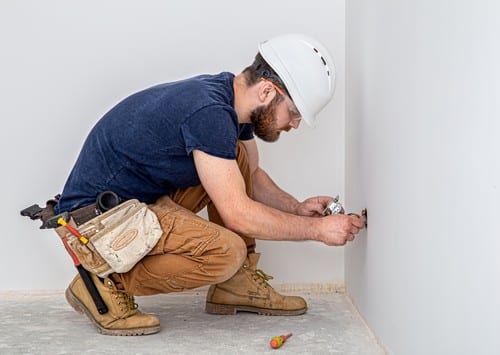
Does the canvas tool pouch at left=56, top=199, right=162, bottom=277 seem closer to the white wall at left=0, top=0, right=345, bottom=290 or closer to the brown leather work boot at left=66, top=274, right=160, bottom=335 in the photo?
the brown leather work boot at left=66, top=274, right=160, bottom=335

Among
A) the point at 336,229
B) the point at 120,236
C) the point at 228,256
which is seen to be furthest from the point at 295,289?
the point at 120,236

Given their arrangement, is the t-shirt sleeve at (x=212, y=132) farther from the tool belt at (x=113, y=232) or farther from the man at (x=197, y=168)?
the tool belt at (x=113, y=232)

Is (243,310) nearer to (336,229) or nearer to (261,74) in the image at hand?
(336,229)

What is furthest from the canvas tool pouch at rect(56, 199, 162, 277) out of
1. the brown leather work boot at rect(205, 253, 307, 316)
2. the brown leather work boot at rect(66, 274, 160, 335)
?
the brown leather work boot at rect(205, 253, 307, 316)

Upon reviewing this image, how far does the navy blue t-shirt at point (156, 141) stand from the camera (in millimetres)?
2174

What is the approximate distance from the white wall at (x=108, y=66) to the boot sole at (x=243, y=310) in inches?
20.7

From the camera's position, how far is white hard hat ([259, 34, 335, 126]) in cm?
226

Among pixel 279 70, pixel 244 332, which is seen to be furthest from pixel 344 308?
pixel 279 70

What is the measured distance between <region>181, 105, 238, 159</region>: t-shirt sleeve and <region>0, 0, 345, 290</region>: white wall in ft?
2.58

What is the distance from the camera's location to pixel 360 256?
2588 mm

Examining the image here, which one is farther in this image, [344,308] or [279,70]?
[344,308]

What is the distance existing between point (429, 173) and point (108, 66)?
1.62 meters

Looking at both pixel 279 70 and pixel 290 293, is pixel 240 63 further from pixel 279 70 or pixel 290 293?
pixel 290 293

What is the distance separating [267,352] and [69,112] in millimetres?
1283
